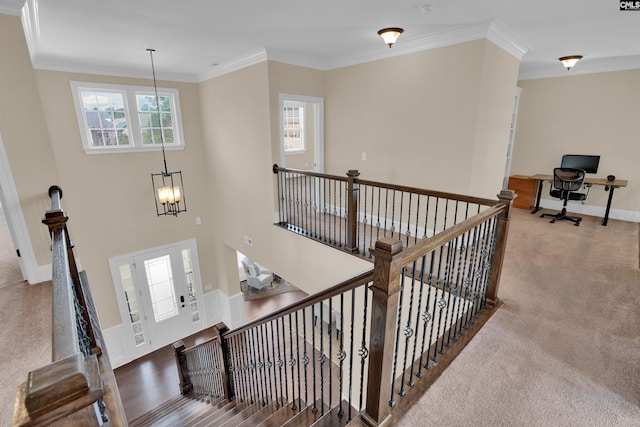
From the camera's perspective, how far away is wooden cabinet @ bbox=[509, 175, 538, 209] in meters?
6.27

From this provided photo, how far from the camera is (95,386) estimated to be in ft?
2.23

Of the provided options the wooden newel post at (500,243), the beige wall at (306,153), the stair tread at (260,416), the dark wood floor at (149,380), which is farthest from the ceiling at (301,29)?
the dark wood floor at (149,380)

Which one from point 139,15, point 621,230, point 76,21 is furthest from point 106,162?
point 621,230

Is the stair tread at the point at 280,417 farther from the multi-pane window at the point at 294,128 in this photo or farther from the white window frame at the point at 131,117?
the multi-pane window at the point at 294,128

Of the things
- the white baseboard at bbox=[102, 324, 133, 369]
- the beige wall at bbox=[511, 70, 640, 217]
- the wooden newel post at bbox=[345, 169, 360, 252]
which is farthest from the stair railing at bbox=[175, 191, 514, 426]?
the beige wall at bbox=[511, 70, 640, 217]

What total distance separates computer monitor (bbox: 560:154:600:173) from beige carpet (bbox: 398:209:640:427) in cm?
259

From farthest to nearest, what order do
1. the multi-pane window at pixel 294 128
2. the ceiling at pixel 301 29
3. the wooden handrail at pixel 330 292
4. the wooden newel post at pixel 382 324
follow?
1. the multi-pane window at pixel 294 128
2. the ceiling at pixel 301 29
3. the wooden handrail at pixel 330 292
4. the wooden newel post at pixel 382 324

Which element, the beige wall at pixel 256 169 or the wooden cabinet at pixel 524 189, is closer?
the beige wall at pixel 256 169

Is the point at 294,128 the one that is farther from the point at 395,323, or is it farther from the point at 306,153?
the point at 395,323

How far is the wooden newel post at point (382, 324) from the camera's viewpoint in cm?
142

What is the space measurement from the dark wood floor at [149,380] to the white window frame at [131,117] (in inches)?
168

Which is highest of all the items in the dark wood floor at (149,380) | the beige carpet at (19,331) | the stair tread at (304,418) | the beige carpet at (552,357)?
the beige carpet at (19,331)

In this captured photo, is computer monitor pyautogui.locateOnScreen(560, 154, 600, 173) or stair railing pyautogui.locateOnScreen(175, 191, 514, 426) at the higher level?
computer monitor pyautogui.locateOnScreen(560, 154, 600, 173)

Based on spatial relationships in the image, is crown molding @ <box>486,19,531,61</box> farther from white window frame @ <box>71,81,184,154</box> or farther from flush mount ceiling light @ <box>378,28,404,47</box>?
white window frame @ <box>71,81,184,154</box>
